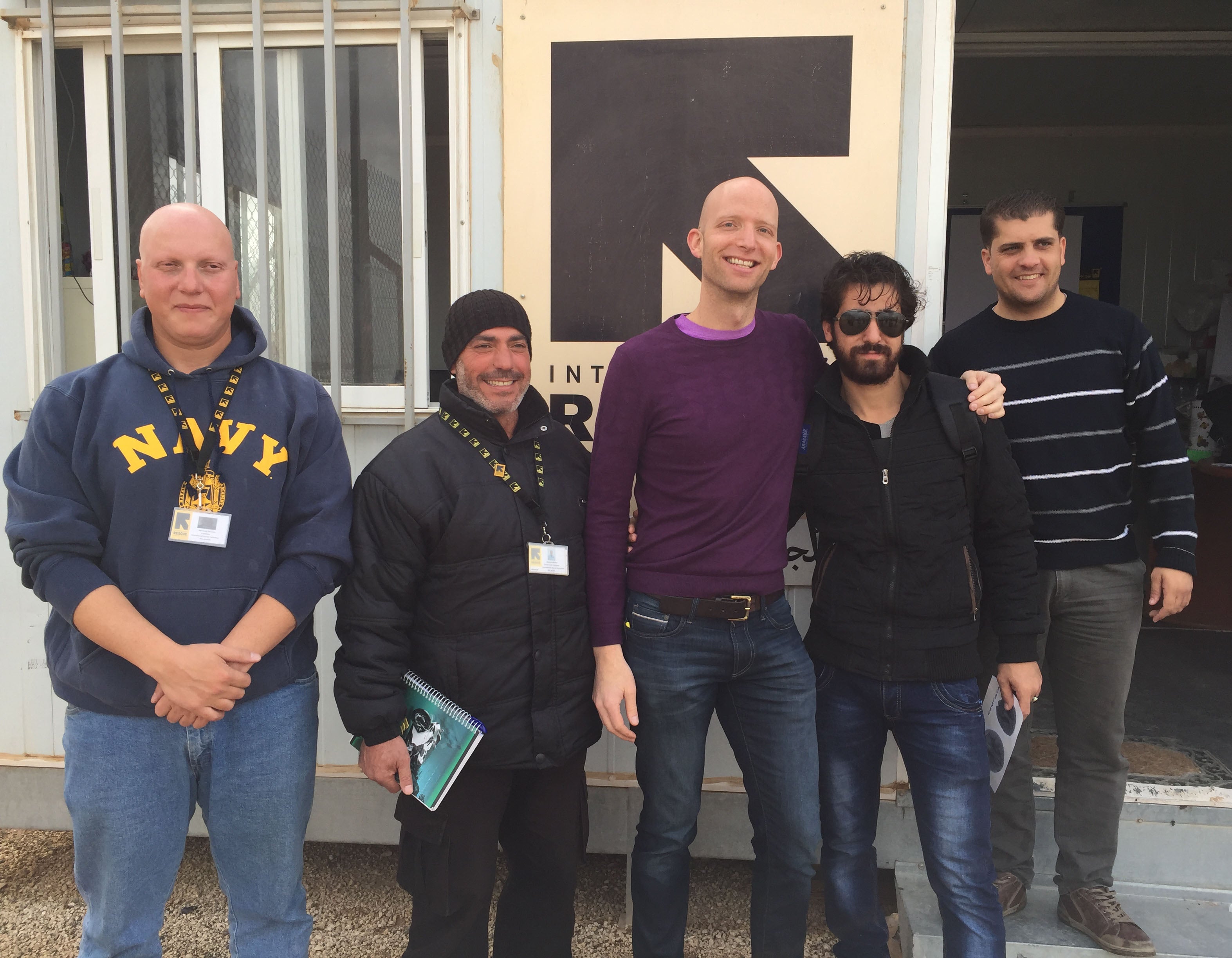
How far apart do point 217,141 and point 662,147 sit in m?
1.46

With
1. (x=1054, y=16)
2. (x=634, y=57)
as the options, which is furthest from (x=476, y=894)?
(x=1054, y=16)

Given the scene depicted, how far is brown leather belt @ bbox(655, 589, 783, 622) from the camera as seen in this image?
1.97 meters

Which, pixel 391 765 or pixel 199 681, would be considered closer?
pixel 199 681

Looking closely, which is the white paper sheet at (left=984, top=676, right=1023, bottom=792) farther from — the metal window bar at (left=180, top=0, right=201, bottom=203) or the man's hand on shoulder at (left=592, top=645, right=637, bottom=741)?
the metal window bar at (left=180, top=0, right=201, bottom=203)

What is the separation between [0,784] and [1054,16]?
17.7 ft

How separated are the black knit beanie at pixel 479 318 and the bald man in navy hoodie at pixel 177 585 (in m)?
0.38

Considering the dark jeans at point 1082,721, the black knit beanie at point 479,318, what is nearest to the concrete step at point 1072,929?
the dark jeans at point 1082,721

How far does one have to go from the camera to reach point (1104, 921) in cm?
230

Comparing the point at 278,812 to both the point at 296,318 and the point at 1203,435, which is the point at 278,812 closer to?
the point at 296,318

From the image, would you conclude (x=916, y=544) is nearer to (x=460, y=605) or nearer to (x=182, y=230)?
(x=460, y=605)

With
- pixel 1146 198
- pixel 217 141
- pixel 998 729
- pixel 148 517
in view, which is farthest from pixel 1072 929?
pixel 1146 198

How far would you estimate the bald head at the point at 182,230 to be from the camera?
170cm

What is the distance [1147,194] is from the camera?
5449mm

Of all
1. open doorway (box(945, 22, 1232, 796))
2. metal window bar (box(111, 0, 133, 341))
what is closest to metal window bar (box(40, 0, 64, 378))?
metal window bar (box(111, 0, 133, 341))
